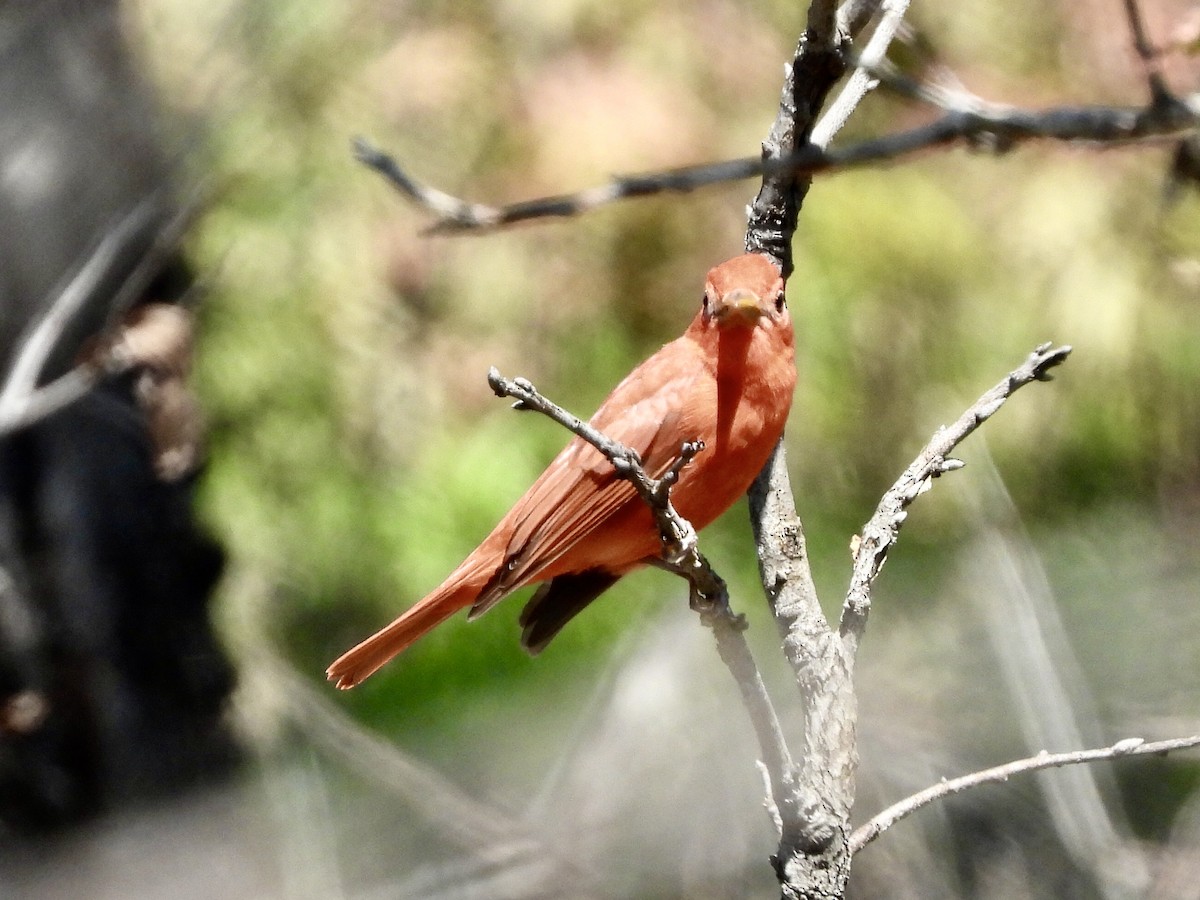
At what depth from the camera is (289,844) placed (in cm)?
399

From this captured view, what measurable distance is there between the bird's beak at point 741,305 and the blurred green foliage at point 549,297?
0.83 m

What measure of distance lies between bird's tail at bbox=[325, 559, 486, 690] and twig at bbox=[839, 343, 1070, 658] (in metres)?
1.31

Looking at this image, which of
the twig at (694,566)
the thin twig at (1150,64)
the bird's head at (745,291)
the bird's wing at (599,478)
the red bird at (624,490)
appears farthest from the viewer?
the bird's wing at (599,478)

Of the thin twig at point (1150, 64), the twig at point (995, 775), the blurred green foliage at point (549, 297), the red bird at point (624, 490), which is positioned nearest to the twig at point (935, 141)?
the thin twig at point (1150, 64)

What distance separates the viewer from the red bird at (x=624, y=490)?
9.88ft

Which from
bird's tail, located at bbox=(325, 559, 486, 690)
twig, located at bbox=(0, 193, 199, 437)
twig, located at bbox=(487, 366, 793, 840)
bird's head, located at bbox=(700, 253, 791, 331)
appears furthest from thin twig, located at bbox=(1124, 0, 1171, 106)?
twig, located at bbox=(0, 193, 199, 437)

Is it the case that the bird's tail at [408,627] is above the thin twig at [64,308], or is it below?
below

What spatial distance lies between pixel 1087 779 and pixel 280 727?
8.43 ft

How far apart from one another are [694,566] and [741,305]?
25.8 inches

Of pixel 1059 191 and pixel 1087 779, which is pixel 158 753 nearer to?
pixel 1087 779

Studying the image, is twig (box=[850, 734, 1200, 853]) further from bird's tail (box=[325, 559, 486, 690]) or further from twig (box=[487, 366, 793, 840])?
bird's tail (box=[325, 559, 486, 690])

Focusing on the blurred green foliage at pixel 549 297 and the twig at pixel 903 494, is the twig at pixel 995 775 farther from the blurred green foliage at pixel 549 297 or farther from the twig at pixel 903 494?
the blurred green foliage at pixel 549 297

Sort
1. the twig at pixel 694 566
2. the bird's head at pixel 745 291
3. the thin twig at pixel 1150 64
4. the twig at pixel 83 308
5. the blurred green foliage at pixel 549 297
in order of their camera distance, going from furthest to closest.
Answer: the twig at pixel 83 308
the blurred green foliage at pixel 549 297
the bird's head at pixel 745 291
the twig at pixel 694 566
the thin twig at pixel 1150 64

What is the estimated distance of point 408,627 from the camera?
3275 millimetres
